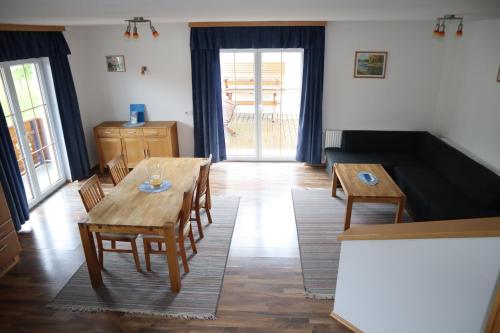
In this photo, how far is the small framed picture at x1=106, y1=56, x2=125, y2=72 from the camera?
5.71 m

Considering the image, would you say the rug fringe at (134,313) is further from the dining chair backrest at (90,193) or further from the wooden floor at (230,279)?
the dining chair backrest at (90,193)

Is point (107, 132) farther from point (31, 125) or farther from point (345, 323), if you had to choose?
point (345, 323)

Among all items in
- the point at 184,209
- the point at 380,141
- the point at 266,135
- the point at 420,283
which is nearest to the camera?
the point at 420,283

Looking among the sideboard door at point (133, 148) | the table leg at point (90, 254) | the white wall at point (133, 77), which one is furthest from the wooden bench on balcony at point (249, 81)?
the table leg at point (90, 254)

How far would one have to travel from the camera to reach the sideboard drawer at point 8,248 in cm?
342

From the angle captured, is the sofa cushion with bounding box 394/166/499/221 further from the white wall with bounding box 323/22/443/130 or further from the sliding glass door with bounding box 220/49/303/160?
the sliding glass door with bounding box 220/49/303/160

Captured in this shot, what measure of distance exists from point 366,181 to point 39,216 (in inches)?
168

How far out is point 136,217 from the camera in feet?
9.93

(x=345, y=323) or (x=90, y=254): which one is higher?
(x=90, y=254)

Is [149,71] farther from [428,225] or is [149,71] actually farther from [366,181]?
[428,225]

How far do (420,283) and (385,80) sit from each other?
4.21 metres

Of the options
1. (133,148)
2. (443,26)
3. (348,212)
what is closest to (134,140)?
(133,148)

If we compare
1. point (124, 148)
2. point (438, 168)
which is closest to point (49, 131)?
point (124, 148)

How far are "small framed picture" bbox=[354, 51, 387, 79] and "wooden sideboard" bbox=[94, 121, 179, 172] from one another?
317 cm
